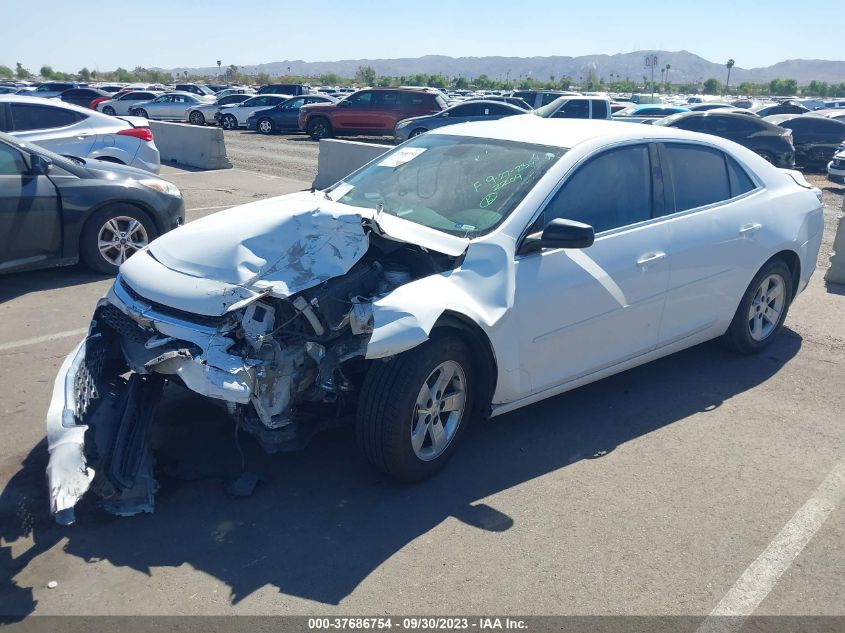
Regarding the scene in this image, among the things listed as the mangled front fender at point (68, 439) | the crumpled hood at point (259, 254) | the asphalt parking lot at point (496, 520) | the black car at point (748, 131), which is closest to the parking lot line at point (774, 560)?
the asphalt parking lot at point (496, 520)

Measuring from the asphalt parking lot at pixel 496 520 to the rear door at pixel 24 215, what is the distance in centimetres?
204

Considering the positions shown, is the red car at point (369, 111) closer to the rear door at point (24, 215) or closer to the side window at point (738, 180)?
the rear door at point (24, 215)

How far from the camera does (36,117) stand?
10.8 m

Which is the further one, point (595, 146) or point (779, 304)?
point (779, 304)

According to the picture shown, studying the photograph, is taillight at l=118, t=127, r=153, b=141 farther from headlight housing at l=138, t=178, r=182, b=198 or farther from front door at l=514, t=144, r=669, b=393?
front door at l=514, t=144, r=669, b=393

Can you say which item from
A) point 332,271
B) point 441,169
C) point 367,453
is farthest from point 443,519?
point 441,169

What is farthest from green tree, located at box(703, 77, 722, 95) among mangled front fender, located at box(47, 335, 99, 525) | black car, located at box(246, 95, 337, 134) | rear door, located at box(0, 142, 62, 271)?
mangled front fender, located at box(47, 335, 99, 525)

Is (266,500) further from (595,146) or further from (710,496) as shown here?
(595,146)

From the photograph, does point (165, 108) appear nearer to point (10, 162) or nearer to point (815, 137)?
point (815, 137)

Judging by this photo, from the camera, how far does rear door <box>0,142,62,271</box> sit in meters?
7.03

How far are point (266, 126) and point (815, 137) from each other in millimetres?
18334

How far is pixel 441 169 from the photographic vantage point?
496 cm

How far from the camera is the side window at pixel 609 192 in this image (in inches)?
181

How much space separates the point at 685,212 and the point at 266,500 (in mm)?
3360
